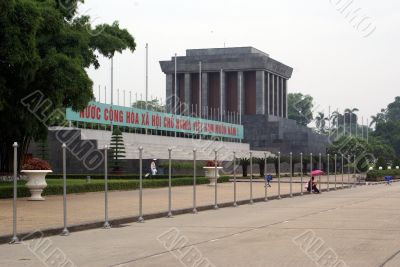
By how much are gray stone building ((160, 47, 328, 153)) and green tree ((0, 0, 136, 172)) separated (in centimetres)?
7344

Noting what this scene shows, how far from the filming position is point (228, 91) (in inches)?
4847

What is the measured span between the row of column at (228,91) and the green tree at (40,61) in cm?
7805

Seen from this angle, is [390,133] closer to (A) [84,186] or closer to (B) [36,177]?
(A) [84,186]

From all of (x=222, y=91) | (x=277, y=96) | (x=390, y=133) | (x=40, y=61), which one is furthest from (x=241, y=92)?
(x=40, y=61)

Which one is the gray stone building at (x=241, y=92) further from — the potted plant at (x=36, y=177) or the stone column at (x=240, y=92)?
the potted plant at (x=36, y=177)

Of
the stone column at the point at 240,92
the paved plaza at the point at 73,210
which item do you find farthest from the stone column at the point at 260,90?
the paved plaza at the point at 73,210

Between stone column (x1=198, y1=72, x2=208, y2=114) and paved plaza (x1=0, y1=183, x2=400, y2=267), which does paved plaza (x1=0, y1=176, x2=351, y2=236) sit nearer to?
paved plaza (x1=0, y1=183, x2=400, y2=267)

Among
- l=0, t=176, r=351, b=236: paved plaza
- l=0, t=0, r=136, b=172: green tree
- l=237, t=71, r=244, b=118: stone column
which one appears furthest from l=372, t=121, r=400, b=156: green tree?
l=0, t=176, r=351, b=236: paved plaza

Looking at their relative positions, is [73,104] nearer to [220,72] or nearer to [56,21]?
[56,21]

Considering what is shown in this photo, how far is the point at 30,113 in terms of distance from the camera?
109 ft

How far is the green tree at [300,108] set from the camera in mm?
174125

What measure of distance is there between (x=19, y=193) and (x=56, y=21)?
7.84 meters

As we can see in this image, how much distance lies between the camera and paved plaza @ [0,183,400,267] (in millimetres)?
12555

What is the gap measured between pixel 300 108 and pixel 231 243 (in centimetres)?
16281
